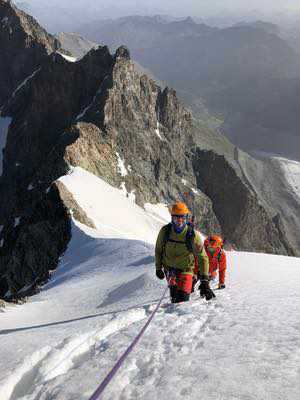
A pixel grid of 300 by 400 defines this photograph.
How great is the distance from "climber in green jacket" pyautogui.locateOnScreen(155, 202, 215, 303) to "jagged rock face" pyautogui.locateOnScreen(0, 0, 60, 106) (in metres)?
116

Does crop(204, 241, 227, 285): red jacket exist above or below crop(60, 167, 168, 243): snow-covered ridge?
above

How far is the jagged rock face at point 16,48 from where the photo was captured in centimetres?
12156

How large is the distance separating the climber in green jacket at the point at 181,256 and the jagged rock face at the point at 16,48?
11590cm

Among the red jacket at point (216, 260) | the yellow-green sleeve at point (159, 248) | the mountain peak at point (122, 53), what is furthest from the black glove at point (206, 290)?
the mountain peak at point (122, 53)

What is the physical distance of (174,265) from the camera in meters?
12.1

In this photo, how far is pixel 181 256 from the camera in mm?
12031

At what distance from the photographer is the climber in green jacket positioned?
11.4m

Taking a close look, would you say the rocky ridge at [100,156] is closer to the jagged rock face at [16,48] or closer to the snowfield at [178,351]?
the jagged rock face at [16,48]

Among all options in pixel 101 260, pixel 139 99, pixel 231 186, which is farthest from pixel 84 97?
pixel 101 260

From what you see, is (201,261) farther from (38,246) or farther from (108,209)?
(108,209)

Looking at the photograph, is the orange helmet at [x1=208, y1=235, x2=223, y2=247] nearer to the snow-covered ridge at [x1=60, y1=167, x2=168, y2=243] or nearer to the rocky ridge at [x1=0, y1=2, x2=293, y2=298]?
the snow-covered ridge at [x1=60, y1=167, x2=168, y2=243]

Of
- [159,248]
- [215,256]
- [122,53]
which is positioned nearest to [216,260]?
[215,256]

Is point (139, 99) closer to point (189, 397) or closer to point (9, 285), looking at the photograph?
→ point (9, 285)

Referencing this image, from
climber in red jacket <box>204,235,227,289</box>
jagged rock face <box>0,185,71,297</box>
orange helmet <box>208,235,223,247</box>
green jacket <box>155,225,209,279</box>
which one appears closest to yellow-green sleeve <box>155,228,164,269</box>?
green jacket <box>155,225,209,279</box>
